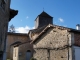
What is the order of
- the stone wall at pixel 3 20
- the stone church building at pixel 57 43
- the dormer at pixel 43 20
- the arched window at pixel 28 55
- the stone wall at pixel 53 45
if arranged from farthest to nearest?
the dormer at pixel 43 20
the arched window at pixel 28 55
the stone wall at pixel 53 45
the stone church building at pixel 57 43
the stone wall at pixel 3 20

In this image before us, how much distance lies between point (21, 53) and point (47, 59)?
9.59 metres

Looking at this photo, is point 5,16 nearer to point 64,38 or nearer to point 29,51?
point 64,38

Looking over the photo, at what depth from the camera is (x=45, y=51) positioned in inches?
723

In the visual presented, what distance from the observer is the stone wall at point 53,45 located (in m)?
15.3

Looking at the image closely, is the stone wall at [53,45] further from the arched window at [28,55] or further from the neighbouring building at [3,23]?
the arched window at [28,55]

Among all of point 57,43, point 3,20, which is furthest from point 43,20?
point 3,20

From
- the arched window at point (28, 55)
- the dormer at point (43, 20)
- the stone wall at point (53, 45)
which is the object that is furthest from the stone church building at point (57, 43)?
the dormer at point (43, 20)

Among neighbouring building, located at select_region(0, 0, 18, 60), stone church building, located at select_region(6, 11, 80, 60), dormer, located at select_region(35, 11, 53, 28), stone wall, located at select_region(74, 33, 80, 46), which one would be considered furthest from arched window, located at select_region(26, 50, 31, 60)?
neighbouring building, located at select_region(0, 0, 18, 60)

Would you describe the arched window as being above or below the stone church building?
below

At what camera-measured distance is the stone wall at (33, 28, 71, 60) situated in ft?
50.3

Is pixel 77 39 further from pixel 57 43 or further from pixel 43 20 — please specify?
pixel 43 20

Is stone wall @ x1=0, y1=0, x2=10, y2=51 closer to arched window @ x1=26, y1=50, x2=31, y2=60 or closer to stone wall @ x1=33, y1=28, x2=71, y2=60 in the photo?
stone wall @ x1=33, y1=28, x2=71, y2=60

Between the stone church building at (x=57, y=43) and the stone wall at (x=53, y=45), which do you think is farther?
the stone wall at (x=53, y=45)

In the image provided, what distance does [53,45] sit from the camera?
1722 cm
